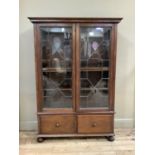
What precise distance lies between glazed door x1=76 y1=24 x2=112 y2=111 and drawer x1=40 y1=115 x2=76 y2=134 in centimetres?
23

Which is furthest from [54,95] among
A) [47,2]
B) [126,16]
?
[126,16]

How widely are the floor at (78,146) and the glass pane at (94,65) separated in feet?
1.65

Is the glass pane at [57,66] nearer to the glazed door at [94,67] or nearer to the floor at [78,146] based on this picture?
the glazed door at [94,67]

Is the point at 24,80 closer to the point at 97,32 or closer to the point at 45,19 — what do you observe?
the point at 45,19

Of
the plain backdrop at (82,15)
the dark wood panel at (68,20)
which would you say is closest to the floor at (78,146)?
the plain backdrop at (82,15)

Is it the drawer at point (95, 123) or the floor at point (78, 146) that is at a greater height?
the drawer at point (95, 123)

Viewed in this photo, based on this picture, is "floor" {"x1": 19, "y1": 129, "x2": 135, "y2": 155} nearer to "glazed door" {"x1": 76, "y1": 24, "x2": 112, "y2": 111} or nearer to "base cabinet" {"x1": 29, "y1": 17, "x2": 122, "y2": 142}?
"base cabinet" {"x1": 29, "y1": 17, "x2": 122, "y2": 142}

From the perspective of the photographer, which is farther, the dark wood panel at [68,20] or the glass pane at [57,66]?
the glass pane at [57,66]

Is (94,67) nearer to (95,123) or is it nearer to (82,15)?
(95,123)

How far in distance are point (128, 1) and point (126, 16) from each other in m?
0.23

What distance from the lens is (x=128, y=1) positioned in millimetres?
3480

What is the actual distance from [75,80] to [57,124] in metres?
0.66

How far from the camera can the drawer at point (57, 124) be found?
310 centimetres
